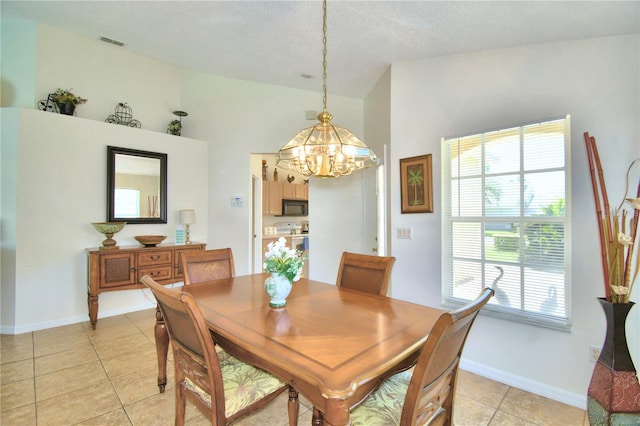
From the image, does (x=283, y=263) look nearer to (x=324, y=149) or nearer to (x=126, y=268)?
(x=324, y=149)

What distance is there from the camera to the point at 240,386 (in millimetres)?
1443

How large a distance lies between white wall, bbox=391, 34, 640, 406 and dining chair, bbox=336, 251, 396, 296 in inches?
33.1

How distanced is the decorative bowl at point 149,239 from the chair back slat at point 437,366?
3470 millimetres

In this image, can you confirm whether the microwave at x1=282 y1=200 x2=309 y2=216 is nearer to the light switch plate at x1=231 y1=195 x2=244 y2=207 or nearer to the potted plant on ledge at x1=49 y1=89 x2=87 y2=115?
the light switch plate at x1=231 y1=195 x2=244 y2=207

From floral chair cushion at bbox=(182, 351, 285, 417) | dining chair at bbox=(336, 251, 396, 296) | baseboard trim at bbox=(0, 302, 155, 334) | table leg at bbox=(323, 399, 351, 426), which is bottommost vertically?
baseboard trim at bbox=(0, 302, 155, 334)

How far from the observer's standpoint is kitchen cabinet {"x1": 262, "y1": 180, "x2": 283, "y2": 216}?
6.20 metres

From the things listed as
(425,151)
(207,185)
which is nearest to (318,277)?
(207,185)

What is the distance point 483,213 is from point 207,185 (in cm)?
359

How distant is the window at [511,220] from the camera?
2.11 meters

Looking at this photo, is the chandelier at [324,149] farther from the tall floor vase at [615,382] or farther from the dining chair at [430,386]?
the tall floor vase at [615,382]

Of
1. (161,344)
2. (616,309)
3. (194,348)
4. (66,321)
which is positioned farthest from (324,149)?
(66,321)

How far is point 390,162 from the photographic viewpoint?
10.1 feet

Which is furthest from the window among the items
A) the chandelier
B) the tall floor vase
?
the chandelier

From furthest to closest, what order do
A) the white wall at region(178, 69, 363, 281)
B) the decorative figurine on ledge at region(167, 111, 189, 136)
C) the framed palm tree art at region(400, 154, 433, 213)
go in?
the white wall at region(178, 69, 363, 281) → the decorative figurine on ledge at region(167, 111, 189, 136) → the framed palm tree art at region(400, 154, 433, 213)
